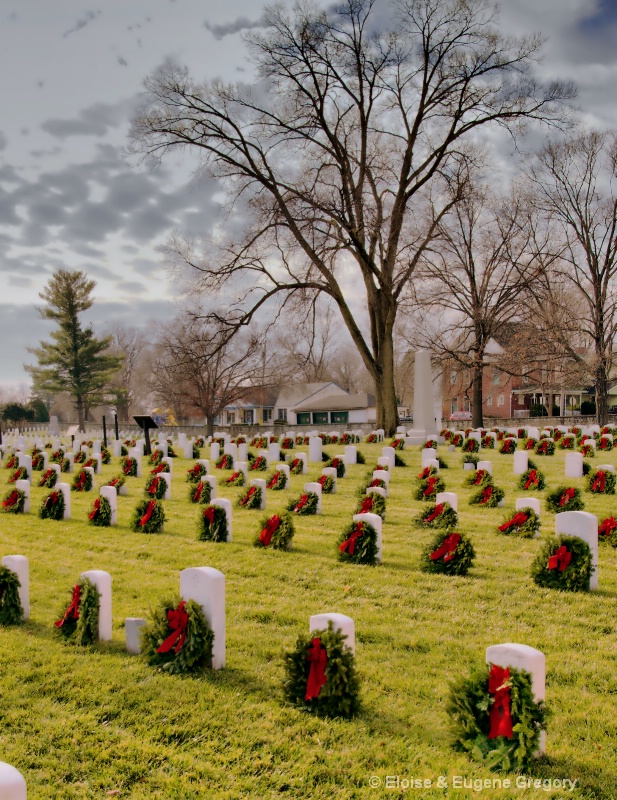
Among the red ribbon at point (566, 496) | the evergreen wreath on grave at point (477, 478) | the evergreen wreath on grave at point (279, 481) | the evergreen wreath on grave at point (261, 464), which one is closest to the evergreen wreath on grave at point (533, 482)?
the evergreen wreath on grave at point (477, 478)

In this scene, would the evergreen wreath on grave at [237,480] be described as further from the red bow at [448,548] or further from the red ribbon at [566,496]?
the red bow at [448,548]

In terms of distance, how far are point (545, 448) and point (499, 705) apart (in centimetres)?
1535

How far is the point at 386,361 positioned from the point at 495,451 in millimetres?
6616

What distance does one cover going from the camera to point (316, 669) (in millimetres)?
3840

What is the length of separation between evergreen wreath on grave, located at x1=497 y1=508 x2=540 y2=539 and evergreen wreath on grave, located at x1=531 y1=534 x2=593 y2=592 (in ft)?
6.33

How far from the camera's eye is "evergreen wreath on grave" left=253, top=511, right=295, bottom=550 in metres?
7.81

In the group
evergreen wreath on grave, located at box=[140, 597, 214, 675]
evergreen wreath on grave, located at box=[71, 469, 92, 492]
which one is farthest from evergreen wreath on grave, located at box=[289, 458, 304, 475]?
evergreen wreath on grave, located at box=[140, 597, 214, 675]

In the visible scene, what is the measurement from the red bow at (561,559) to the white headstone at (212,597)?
328 cm

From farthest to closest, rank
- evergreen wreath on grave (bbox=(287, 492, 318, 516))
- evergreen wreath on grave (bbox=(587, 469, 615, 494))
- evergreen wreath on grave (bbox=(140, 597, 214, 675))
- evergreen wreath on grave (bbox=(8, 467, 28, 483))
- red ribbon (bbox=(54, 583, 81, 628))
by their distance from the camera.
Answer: evergreen wreath on grave (bbox=(8, 467, 28, 483)) < evergreen wreath on grave (bbox=(587, 469, 615, 494)) < evergreen wreath on grave (bbox=(287, 492, 318, 516)) < red ribbon (bbox=(54, 583, 81, 628)) < evergreen wreath on grave (bbox=(140, 597, 214, 675))

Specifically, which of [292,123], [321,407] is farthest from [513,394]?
[292,123]

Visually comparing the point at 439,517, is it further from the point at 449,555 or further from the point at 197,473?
the point at 197,473

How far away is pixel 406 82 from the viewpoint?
2420 centimetres

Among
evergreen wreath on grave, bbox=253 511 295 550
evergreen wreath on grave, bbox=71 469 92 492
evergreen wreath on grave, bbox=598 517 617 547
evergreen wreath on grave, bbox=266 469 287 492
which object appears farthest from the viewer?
evergreen wreath on grave, bbox=71 469 92 492

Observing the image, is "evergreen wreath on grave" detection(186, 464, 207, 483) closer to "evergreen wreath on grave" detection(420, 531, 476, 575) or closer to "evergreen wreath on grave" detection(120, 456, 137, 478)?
"evergreen wreath on grave" detection(120, 456, 137, 478)
